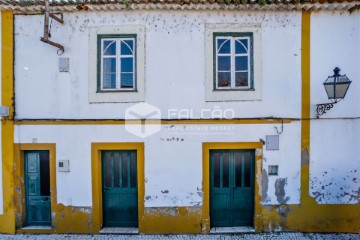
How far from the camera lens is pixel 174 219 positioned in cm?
585

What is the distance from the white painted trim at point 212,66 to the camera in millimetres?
5762

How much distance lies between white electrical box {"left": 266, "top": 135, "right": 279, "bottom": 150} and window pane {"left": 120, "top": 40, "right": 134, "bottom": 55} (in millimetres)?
3699

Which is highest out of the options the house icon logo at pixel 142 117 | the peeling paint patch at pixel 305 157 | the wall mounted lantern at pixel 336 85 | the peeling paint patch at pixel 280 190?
the wall mounted lantern at pixel 336 85

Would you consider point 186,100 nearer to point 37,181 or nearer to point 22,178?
point 37,181

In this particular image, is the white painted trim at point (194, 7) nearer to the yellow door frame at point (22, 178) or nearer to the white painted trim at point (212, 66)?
the white painted trim at point (212, 66)

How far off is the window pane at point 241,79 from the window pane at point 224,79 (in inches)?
7.3

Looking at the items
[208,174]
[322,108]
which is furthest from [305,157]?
[208,174]

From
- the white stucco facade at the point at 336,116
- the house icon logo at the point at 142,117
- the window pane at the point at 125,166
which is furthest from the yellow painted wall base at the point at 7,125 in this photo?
the white stucco facade at the point at 336,116

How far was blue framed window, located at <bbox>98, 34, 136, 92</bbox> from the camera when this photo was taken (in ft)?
19.4

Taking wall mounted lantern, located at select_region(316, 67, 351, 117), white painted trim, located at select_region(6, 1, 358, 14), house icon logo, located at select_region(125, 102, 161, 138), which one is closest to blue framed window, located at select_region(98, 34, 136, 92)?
house icon logo, located at select_region(125, 102, 161, 138)

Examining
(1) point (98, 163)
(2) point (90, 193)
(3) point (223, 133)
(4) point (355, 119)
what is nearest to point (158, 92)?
(3) point (223, 133)

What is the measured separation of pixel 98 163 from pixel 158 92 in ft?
7.06

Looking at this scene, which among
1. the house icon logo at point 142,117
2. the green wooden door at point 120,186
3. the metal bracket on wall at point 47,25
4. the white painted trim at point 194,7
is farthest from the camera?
the green wooden door at point 120,186

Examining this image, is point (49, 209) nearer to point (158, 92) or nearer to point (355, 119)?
point (158, 92)
